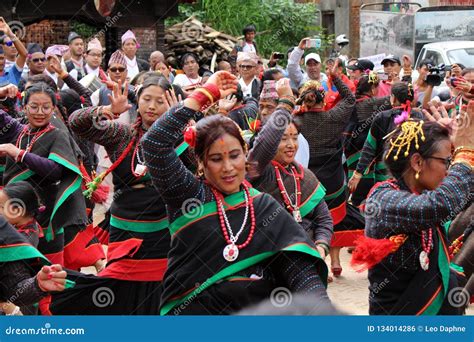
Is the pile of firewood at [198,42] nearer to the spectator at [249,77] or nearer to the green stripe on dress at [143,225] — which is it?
the spectator at [249,77]

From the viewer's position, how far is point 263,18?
23.4m

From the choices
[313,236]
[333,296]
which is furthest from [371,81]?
[313,236]

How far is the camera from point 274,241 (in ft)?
13.8

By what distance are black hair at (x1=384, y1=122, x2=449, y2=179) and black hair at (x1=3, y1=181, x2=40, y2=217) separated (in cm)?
273

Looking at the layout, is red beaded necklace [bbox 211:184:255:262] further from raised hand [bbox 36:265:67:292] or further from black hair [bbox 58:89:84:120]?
black hair [bbox 58:89:84:120]

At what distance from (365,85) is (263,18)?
12687 mm

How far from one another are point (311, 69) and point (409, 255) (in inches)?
350

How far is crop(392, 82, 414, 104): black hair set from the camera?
977 centimetres

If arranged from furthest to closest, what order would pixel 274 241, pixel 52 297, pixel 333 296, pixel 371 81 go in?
pixel 371 81, pixel 333 296, pixel 52 297, pixel 274 241

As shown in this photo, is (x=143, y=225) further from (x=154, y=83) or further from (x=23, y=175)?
(x=23, y=175)

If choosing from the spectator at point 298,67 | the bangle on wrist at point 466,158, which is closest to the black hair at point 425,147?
the bangle on wrist at point 466,158

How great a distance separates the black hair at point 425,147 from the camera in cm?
443

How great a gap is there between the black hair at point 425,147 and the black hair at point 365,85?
6502 mm
